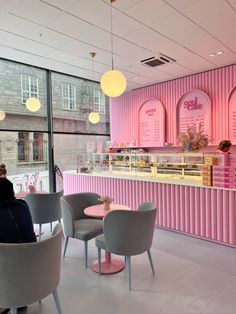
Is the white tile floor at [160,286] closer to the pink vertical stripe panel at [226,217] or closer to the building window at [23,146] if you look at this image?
the pink vertical stripe panel at [226,217]

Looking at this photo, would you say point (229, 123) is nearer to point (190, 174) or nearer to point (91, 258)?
point (190, 174)

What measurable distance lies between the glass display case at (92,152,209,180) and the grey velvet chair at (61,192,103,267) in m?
1.48

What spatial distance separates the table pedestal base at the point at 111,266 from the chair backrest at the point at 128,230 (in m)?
0.40

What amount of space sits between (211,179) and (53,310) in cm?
259

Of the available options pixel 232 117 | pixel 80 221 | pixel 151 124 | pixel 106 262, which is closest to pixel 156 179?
pixel 80 221

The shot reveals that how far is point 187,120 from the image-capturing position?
6.10m

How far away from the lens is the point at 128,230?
2518mm

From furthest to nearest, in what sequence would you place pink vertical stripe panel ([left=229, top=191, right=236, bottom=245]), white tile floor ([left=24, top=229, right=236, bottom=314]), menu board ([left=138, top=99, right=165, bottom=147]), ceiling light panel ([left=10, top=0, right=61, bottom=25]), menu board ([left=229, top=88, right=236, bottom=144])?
1. menu board ([left=138, top=99, right=165, bottom=147])
2. menu board ([left=229, top=88, right=236, bottom=144])
3. pink vertical stripe panel ([left=229, top=191, right=236, bottom=245])
4. ceiling light panel ([left=10, top=0, right=61, bottom=25])
5. white tile floor ([left=24, top=229, right=236, bottom=314])

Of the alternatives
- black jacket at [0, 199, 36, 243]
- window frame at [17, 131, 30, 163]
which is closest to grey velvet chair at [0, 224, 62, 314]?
black jacket at [0, 199, 36, 243]

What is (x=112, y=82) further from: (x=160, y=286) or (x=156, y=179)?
(x=160, y=286)

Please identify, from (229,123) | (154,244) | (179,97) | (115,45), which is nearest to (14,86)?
(115,45)

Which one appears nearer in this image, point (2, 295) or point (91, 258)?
point (2, 295)

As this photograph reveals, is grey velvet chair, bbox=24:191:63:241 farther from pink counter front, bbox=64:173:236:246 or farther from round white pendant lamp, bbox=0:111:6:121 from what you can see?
round white pendant lamp, bbox=0:111:6:121

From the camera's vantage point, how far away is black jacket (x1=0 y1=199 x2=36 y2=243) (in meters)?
1.89
